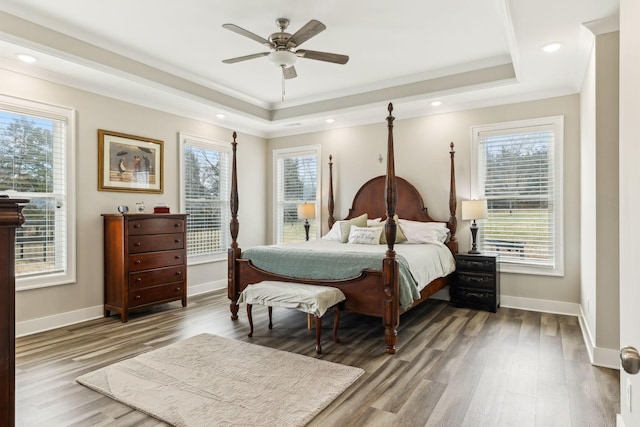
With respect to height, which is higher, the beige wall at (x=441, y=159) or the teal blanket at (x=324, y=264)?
the beige wall at (x=441, y=159)

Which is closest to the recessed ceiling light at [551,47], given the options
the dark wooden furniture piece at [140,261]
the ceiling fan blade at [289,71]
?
the ceiling fan blade at [289,71]

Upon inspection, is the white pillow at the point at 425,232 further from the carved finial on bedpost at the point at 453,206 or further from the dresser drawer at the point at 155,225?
the dresser drawer at the point at 155,225

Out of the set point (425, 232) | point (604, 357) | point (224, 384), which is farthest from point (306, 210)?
point (604, 357)

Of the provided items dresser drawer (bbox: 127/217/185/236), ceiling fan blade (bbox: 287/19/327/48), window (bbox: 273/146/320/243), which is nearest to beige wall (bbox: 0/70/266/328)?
dresser drawer (bbox: 127/217/185/236)

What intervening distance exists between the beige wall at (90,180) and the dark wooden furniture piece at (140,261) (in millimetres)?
156

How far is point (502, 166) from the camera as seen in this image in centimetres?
484

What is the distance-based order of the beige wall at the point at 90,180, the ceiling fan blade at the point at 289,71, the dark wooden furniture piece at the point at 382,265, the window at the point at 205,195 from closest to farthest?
the dark wooden furniture piece at the point at 382,265, the ceiling fan blade at the point at 289,71, the beige wall at the point at 90,180, the window at the point at 205,195

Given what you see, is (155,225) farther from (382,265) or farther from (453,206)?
(453,206)

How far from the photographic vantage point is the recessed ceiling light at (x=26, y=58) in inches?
136

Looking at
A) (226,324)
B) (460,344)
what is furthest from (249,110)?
(460,344)

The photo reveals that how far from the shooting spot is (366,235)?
489 cm

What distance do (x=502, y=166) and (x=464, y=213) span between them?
0.82m

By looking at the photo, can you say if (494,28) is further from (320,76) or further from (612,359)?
(612,359)

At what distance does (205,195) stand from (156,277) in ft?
5.38
